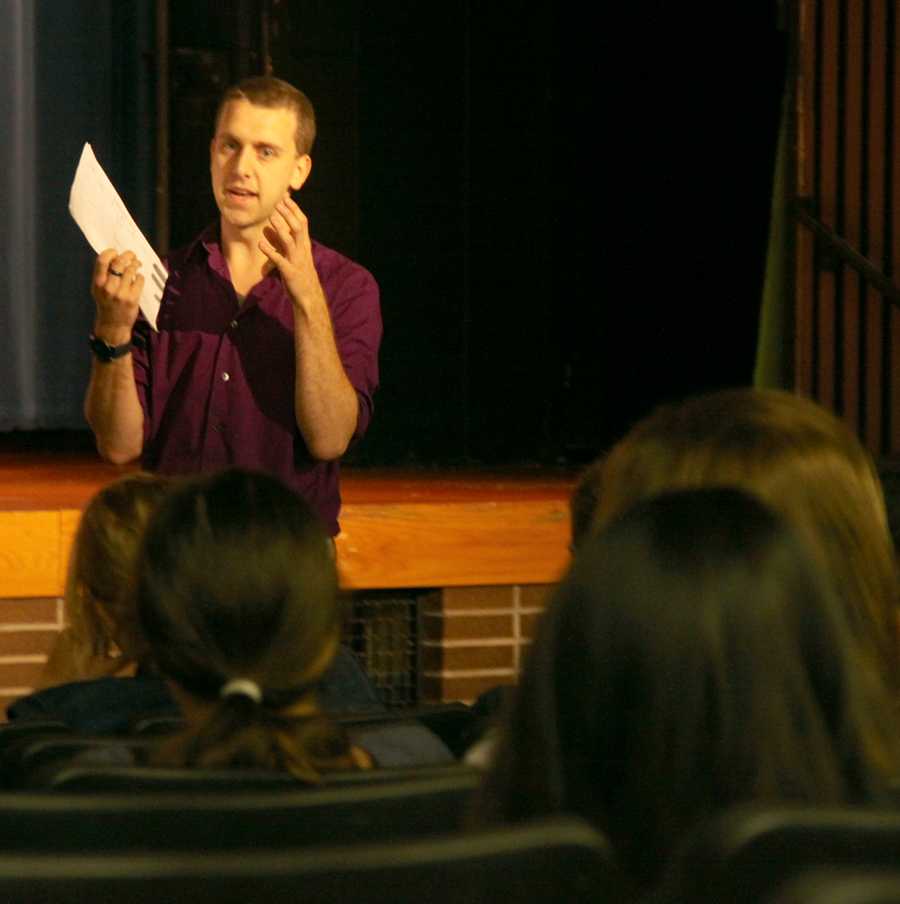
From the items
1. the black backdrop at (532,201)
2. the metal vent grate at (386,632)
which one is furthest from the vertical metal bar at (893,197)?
the metal vent grate at (386,632)

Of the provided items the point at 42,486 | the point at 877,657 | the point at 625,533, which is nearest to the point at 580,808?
the point at 625,533

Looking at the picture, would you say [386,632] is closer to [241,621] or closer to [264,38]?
[264,38]

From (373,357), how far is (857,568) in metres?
1.54

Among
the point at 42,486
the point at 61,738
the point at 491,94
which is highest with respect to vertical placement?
the point at 491,94

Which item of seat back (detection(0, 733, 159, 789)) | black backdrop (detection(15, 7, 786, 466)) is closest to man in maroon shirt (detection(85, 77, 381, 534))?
seat back (detection(0, 733, 159, 789))

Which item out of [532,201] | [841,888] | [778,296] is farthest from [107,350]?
[532,201]

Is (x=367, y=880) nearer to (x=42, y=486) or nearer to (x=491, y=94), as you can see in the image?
(x=42, y=486)

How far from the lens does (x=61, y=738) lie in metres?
1.32

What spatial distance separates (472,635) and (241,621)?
2.49 metres

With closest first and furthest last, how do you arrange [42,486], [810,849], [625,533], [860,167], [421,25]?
[810,849], [625,533], [42,486], [860,167], [421,25]

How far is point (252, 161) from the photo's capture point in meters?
2.53

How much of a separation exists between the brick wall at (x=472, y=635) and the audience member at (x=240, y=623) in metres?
2.41

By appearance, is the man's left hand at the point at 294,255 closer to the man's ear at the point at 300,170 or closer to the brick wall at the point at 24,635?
the man's ear at the point at 300,170

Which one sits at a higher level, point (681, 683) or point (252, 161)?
point (252, 161)
